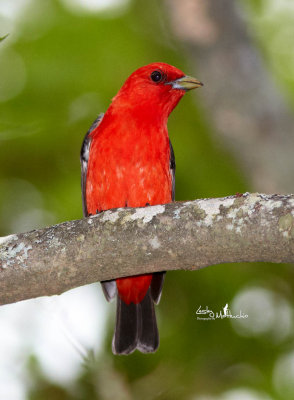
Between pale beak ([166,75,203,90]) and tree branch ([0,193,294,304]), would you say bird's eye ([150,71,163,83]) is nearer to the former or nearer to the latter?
pale beak ([166,75,203,90])

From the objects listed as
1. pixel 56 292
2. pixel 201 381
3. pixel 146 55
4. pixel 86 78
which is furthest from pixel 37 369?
pixel 146 55

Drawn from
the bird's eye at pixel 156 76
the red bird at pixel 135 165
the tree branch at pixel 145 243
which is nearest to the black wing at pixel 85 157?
the red bird at pixel 135 165

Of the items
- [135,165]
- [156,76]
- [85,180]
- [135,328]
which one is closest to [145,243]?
[135,165]

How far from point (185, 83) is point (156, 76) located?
0.87ft

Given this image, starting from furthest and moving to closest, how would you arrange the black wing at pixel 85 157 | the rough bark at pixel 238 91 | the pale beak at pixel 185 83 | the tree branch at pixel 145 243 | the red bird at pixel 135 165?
1. the black wing at pixel 85 157
2. the pale beak at pixel 185 83
3. the red bird at pixel 135 165
4. the rough bark at pixel 238 91
5. the tree branch at pixel 145 243

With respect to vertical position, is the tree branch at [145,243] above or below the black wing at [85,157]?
below

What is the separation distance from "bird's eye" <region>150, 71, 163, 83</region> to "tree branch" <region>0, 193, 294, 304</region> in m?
2.16

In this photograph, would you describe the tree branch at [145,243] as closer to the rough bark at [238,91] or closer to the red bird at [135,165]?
the red bird at [135,165]

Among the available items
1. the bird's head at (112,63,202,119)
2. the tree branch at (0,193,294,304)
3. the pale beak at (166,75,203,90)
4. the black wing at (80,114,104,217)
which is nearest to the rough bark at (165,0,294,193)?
the pale beak at (166,75,203,90)

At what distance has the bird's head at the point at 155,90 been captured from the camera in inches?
204

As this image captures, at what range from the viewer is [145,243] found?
3.23 metres

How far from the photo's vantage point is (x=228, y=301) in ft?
17.9

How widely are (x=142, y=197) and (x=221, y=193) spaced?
124cm

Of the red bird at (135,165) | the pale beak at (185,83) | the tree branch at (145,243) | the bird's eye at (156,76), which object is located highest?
the bird's eye at (156,76)
